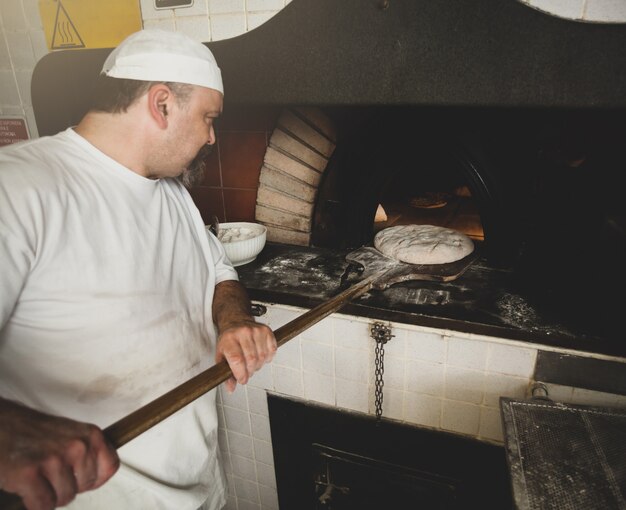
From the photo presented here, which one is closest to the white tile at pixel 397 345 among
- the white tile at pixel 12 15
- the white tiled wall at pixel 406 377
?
the white tiled wall at pixel 406 377

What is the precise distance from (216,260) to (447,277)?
1040 mm

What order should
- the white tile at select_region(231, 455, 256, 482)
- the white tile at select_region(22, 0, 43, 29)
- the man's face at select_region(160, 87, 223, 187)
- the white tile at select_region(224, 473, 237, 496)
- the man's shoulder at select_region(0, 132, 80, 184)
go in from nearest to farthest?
the man's shoulder at select_region(0, 132, 80, 184)
the man's face at select_region(160, 87, 223, 187)
the white tile at select_region(22, 0, 43, 29)
the white tile at select_region(231, 455, 256, 482)
the white tile at select_region(224, 473, 237, 496)

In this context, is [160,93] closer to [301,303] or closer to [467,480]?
[301,303]

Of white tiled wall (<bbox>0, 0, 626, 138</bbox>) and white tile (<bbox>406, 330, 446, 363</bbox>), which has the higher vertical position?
white tiled wall (<bbox>0, 0, 626, 138</bbox>)

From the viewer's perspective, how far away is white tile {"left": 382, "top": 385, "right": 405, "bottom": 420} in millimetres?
1832

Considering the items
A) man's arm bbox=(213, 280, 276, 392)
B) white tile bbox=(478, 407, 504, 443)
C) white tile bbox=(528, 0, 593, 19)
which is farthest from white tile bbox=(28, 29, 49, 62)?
white tile bbox=(478, 407, 504, 443)

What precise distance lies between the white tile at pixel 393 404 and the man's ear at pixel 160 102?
144 cm

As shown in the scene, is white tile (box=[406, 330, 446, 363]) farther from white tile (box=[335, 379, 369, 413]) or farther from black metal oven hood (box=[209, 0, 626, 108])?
black metal oven hood (box=[209, 0, 626, 108])

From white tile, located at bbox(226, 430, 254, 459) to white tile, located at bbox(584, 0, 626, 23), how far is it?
7.89 feet

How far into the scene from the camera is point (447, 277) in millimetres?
1823

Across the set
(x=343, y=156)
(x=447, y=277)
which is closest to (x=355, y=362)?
(x=447, y=277)

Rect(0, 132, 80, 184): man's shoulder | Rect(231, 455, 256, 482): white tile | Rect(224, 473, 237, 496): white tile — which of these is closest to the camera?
Rect(0, 132, 80, 184): man's shoulder

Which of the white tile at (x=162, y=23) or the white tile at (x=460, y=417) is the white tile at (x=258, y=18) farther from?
the white tile at (x=460, y=417)

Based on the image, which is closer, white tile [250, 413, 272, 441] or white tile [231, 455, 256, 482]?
white tile [250, 413, 272, 441]
